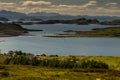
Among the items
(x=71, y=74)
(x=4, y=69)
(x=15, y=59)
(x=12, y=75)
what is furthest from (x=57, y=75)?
(x=15, y=59)

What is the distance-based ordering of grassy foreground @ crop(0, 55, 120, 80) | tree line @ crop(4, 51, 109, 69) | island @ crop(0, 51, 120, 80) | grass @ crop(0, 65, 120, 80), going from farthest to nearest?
tree line @ crop(4, 51, 109, 69), island @ crop(0, 51, 120, 80), grassy foreground @ crop(0, 55, 120, 80), grass @ crop(0, 65, 120, 80)

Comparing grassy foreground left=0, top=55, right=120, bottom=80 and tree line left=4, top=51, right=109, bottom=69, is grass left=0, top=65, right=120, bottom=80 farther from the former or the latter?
tree line left=4, top=51, right=109, bottom=69

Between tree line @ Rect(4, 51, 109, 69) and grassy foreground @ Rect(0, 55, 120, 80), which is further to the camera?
tree line @ Rect(4, 51, 109, 69)

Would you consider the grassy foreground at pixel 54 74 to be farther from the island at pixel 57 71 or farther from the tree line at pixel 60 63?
the tree line at pixel 60 63

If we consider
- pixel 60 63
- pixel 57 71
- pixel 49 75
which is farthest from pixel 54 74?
pixel 60 63

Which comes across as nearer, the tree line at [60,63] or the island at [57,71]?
the island at [57,71]

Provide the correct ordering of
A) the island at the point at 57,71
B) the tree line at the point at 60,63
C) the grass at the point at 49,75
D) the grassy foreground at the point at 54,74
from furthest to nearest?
1. the tree line at the point at 60,63
2. the island at the point at 57,71
3. the grassy foreground at the point at 54,74
4. the grass at the point at 49,75

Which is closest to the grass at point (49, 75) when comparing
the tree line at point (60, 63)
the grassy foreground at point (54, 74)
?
the grassy foreground at point (54, 74)

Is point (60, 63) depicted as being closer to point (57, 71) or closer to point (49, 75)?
point (57, 71)

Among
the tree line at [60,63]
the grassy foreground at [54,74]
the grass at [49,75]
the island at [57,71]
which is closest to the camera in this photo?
the grass at [49,75]

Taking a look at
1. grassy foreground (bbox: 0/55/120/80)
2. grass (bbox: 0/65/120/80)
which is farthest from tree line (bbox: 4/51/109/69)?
grass (bbox: 0/65/120/80)

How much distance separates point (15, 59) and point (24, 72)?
28.7 meters

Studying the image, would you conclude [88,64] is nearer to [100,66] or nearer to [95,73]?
[100,66]

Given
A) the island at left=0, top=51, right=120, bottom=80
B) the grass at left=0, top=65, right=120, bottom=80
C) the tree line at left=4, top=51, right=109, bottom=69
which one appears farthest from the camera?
the tree line at left=4, top=51, right=109, bottom=69
